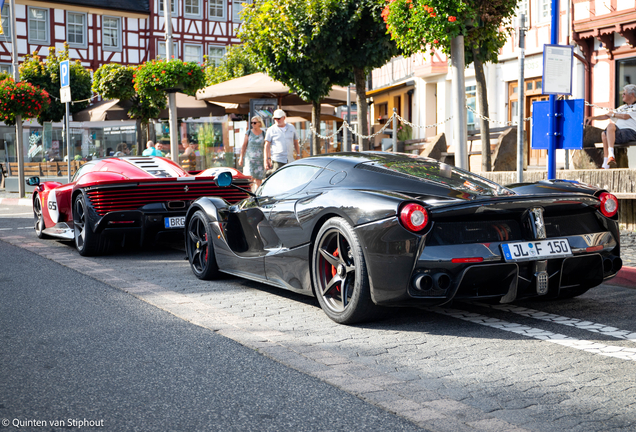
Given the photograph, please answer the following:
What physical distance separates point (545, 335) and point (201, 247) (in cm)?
343

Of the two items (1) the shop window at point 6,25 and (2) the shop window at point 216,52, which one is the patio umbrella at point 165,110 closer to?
(1) the shop window at point 6,25

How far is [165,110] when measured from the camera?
78.6 ft

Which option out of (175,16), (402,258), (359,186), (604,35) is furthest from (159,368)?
(175,16)

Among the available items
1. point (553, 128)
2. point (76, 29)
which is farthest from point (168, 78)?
point (76, 29)

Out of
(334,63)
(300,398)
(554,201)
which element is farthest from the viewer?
(334,63)

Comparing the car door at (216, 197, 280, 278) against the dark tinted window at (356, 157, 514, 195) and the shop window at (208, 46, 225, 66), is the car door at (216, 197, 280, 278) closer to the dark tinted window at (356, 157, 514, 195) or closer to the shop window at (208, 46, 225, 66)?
the dark tinted window at (356, 157, 514, 195)

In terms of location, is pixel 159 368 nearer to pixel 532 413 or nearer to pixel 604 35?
pixel 532 413

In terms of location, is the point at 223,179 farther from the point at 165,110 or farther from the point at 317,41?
the point at 165,110

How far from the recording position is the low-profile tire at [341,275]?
181 inches

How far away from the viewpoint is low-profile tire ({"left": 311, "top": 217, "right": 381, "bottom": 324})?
4586mm

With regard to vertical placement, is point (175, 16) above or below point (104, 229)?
above

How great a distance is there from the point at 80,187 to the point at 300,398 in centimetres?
577

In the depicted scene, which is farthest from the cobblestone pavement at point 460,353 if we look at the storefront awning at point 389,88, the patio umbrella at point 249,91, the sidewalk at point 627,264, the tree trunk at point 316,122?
the storefront awning at point 389,88

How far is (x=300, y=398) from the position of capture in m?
3.34
